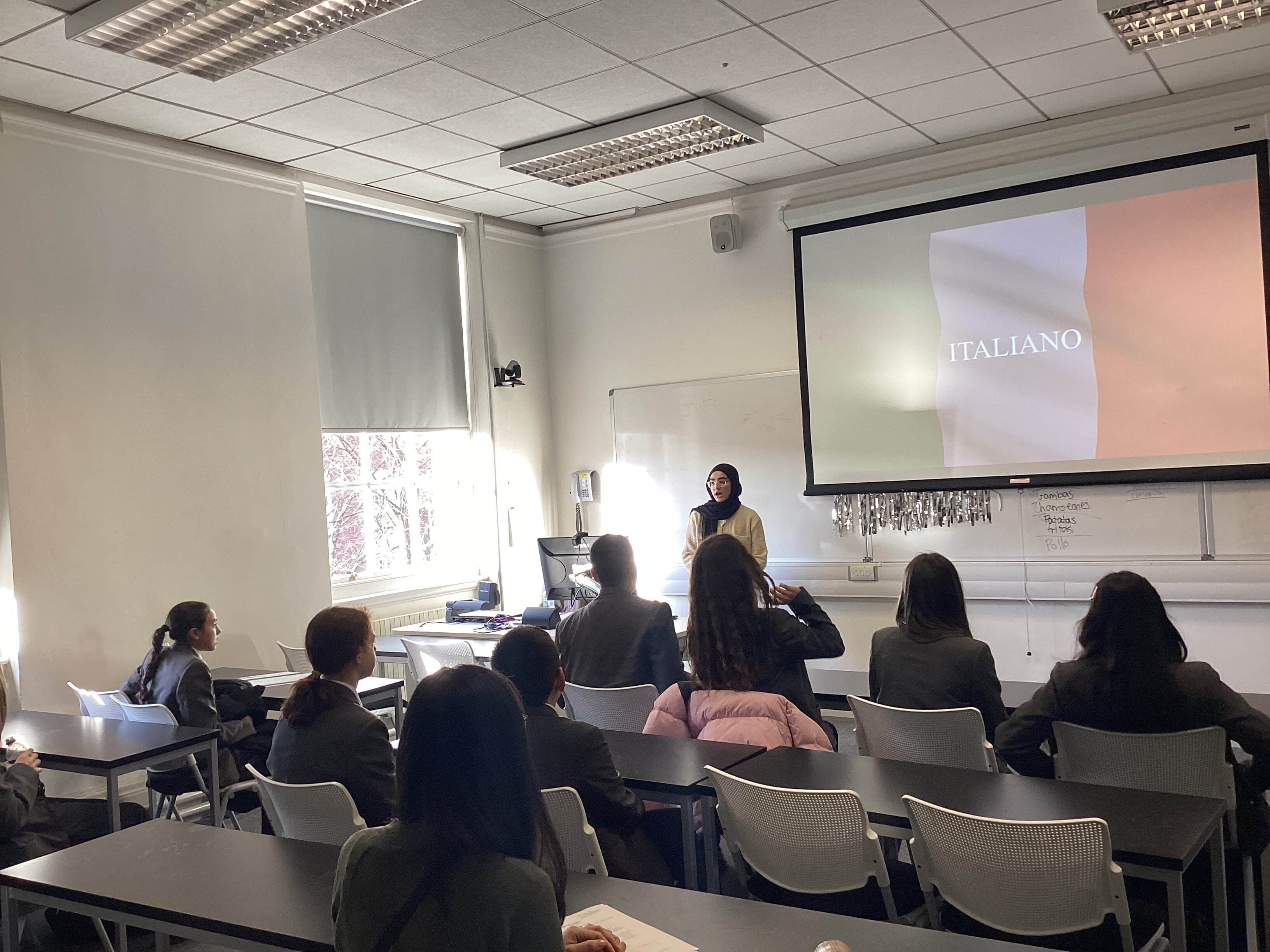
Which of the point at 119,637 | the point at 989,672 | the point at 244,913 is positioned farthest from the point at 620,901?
the point at 119,637

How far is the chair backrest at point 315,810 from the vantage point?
92.9 inches

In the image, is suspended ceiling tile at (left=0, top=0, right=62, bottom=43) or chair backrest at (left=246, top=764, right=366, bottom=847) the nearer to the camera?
chair backrest at (left=246, top=764, right=366, bottom=847)

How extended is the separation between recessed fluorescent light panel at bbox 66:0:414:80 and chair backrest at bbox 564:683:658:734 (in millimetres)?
2381

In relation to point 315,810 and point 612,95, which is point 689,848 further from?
point 612,95

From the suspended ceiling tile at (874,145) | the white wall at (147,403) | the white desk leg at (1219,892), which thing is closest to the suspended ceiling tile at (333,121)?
the white wall at (147,403)

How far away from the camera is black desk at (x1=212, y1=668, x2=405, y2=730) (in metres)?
4.16

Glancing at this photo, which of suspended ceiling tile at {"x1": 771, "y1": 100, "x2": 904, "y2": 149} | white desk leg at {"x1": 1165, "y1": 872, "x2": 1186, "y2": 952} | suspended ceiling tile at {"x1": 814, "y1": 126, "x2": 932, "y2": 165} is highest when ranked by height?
suspended ceiling tile at {"x1": 814, "y1": 126, "x2": 932, "y2": 165}

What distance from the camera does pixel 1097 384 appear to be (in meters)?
5.23

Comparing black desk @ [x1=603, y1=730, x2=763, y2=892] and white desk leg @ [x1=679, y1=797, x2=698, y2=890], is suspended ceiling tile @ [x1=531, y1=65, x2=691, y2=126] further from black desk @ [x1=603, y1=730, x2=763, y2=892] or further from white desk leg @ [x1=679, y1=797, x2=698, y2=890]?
white desk leg @ [x1=679, y1=797, x2=698, y2=890]

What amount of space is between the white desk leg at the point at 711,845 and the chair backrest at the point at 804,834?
8.9 inches

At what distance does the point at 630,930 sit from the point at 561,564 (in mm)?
3906

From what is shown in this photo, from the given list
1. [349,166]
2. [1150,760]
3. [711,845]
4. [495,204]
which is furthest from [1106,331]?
[349,166]

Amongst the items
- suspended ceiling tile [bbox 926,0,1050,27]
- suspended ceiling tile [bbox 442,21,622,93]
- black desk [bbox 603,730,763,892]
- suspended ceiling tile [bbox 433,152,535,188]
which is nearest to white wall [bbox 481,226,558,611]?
suspended ceiling tile [bbox 433,152,535,188]

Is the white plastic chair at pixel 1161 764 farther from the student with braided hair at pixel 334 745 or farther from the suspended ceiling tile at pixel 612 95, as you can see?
the suspended ceiling tile at pixel 612 95
